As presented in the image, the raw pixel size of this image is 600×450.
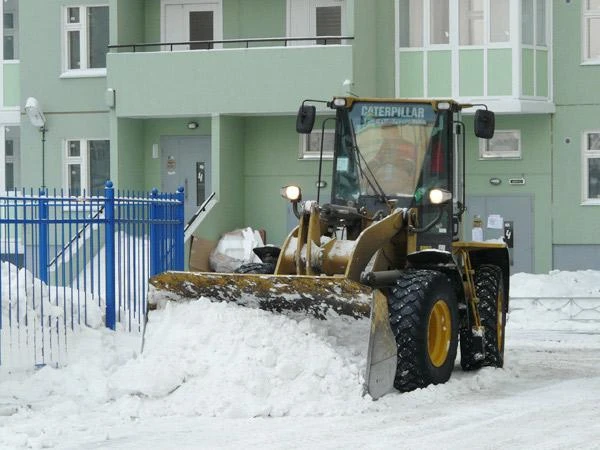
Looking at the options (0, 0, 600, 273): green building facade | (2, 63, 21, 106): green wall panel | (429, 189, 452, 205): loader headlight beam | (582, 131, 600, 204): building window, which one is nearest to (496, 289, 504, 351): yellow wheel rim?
(429, 189, 452, 205): loader headlight beam

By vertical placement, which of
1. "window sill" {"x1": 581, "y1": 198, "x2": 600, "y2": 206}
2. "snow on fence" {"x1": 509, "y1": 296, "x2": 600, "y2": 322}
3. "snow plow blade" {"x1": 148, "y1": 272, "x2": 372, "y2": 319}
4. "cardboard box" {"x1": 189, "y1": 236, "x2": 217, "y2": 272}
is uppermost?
"window sill" {"x1": 581, "y1": 198, "x2": 600, "y2": 206}

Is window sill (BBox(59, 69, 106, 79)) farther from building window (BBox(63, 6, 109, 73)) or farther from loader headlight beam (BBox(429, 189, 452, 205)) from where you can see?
loader headlight beam (BBox(429, 189, 452, 205))

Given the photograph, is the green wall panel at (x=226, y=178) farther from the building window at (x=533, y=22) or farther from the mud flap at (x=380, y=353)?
the mud flap at (x=380, y=353)

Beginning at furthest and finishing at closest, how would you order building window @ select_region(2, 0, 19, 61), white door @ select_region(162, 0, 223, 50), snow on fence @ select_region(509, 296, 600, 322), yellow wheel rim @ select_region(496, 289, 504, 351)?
1. building window @ select_region(2, 0, 19, 61)
2. white door @ select_region(162, 0, 223, 50)
3. snow on fence @ select_region(509, 296, 600, 322)
4. yellow wheel rim @ select_region(496, 289, 504, 351)

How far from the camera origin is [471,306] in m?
Result: 15.6

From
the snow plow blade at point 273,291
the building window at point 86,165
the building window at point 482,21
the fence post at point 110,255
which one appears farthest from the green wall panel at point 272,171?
the snow plow blade at point 273,291

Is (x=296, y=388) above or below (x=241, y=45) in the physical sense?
below

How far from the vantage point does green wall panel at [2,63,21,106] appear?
107ft

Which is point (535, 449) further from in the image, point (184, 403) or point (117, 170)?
point (117, 170)

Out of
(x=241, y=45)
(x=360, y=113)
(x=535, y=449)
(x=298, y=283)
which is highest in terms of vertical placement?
(x=241, y=45)

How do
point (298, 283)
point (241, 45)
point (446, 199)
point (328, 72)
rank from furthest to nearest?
point (241, 45) < point (328, 72) < point (446, 199) < point (298, 283)

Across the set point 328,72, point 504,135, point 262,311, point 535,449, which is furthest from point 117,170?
point 535,449

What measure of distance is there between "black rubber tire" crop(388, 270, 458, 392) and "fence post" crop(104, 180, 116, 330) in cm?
368

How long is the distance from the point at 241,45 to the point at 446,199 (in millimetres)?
16015
